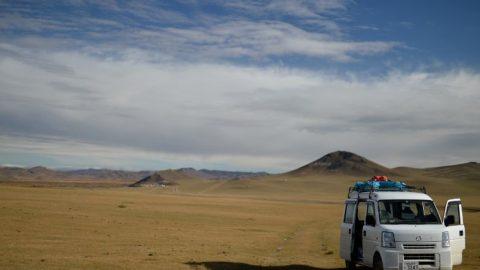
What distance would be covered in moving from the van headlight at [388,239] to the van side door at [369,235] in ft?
1.52

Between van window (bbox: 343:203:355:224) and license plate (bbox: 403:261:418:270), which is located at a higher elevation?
van window (bbox: 343:203:355:224)

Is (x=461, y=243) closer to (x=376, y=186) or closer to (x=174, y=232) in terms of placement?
(x=376, y=186)

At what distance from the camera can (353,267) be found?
16.0 metres

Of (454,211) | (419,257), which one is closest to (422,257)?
(419,257)

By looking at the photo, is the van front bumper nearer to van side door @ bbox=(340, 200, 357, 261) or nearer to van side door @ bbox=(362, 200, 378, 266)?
van side door @ bbox=(362, 200, 378, 266)

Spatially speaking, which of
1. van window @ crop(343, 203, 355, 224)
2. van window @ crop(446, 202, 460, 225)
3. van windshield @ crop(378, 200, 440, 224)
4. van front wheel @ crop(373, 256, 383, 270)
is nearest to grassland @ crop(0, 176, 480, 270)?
van window @ crop(343, 203, 355, 224)

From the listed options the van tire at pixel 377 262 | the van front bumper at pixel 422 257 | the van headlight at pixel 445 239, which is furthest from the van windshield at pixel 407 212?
the van front bumper at pixel 422 257

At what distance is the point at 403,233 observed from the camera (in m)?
13.3

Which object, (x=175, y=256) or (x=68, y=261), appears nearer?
(x=68, y=261)

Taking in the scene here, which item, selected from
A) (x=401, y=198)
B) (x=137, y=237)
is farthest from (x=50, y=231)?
(x=401, y=198)

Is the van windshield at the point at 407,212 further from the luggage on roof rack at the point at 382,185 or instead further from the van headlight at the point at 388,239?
the luggage on roof rack at the point at 382,185

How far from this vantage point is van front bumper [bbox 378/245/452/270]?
13094mm

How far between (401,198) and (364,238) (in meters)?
1.44

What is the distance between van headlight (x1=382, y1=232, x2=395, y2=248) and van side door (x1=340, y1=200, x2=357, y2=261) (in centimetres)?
219
